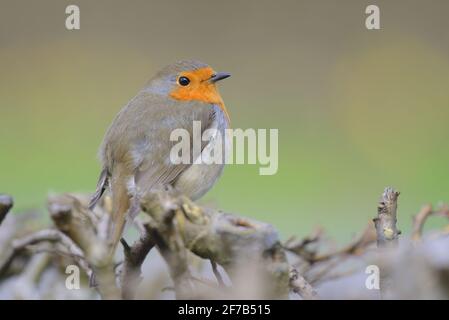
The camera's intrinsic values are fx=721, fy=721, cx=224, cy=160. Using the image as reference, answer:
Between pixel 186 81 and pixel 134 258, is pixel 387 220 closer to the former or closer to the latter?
pixel 134 258

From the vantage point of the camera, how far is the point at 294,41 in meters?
3.53

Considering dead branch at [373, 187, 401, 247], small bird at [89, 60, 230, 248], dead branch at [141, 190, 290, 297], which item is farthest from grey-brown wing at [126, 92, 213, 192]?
dead branch at [141, 190, 290, 297]

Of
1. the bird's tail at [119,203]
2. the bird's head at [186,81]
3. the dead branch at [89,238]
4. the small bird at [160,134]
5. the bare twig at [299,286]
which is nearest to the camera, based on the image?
the dead branch at [89,238]

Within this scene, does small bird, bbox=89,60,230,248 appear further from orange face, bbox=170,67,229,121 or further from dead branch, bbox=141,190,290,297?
dead branch, bbox=141,190,290,297

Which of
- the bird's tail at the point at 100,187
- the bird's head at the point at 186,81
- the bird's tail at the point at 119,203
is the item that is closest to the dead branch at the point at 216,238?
the bird's tail at the point at 119,203

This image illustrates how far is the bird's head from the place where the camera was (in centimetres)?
233

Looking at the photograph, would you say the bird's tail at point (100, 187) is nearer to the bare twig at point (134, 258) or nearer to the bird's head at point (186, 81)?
the bird's head at point (186, 81)

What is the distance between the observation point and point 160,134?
6.70 feet

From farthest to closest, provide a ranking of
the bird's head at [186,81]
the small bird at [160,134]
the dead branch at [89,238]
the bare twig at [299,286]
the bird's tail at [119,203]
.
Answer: the bird's head at [186,81], the small bird at [160,134], the bird's tail at [119,203], the bare twig at [299,286], the dead branch at [89,238]

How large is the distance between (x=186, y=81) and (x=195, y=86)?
34 millimetres

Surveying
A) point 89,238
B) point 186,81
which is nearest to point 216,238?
point 89,238

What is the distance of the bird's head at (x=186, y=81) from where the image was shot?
233 centimetres

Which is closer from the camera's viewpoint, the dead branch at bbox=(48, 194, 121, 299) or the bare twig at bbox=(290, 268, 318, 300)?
the dead branch at bbox=(48, 194, 121, 299)
